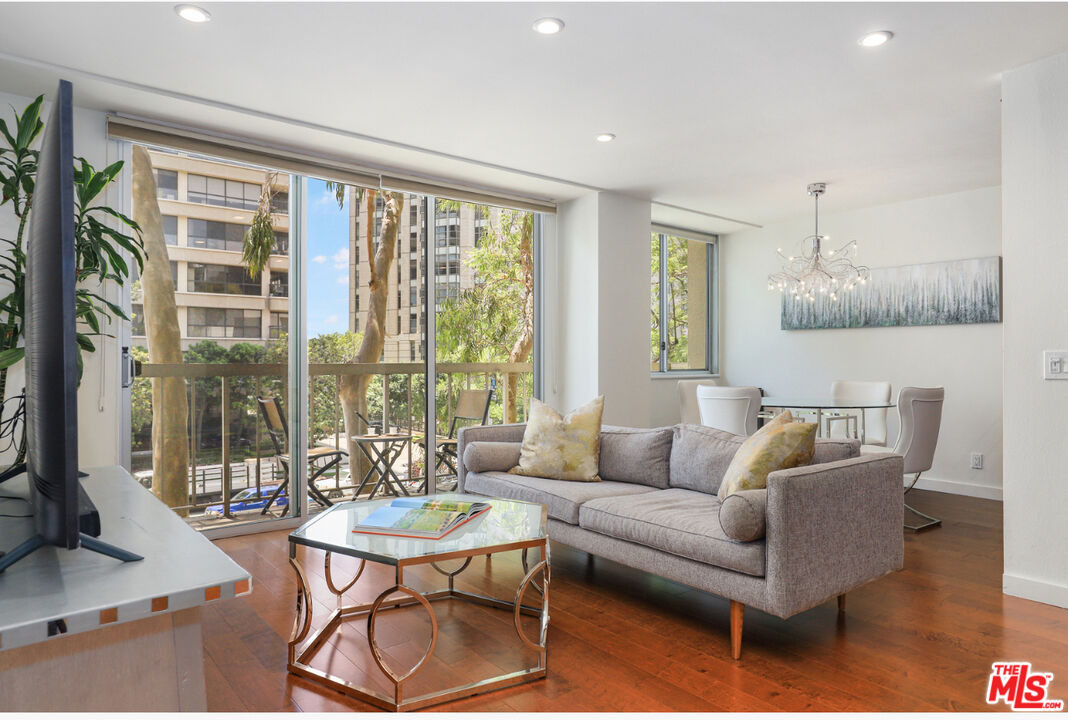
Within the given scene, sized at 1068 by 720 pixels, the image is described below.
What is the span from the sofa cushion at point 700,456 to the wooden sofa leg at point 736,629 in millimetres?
866

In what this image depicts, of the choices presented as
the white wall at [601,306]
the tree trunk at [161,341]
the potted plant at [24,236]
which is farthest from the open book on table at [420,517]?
the white wall at [601,306]

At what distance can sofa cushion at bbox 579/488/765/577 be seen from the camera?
237 cm

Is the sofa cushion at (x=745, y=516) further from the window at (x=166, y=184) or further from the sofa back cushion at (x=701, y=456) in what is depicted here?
the window at (x=166, y=184)

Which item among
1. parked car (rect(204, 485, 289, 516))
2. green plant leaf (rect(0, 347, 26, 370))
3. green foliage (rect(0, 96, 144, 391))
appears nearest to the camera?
green plant leaf (rect(0, 347, 26, 370))

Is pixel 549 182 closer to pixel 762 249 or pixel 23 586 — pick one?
pixel 762 249

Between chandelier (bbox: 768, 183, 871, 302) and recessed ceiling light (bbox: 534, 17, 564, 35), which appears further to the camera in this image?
chandelier (bbox: 768, 183, 871, 302)

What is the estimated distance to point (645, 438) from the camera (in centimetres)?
360

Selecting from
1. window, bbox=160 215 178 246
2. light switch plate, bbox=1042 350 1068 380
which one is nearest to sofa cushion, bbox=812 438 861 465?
light switch plate, bbox=1042 350 1068 380

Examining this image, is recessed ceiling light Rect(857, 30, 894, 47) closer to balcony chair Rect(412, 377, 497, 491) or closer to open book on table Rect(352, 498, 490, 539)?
open book on table Rect(352, 498, 490, 539)

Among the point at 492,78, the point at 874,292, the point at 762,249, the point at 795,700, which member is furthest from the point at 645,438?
the point at 762,249

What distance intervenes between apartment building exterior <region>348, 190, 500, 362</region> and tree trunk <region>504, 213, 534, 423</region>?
54cm

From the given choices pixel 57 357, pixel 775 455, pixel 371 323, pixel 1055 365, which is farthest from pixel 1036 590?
pixel 371 323

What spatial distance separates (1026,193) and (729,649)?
2.47 meters

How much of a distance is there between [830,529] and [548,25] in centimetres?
225
